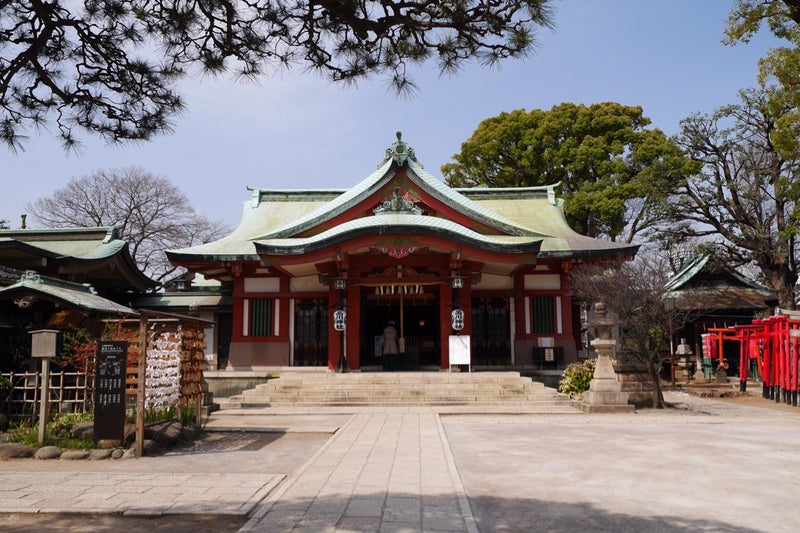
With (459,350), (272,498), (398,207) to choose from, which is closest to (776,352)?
(459,350)

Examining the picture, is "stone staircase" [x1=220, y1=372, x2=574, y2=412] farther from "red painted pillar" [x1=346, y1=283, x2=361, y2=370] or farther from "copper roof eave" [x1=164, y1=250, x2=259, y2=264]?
"copper roof eave" [x1=164, y1=250, x2=259, y2=264]

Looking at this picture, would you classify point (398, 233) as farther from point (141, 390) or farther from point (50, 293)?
point (141, 390)

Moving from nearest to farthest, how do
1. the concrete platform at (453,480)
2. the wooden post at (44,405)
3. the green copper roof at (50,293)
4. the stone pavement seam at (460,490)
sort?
the stone pavement seam at (460,490), the concrete platform at (453,480), the wooden post at (44,405), the green copper roof at (50,293)

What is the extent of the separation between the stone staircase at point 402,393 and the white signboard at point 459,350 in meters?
0.57

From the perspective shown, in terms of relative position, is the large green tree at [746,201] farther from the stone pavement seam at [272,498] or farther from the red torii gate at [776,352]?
the stone pavement seam at [272,498]

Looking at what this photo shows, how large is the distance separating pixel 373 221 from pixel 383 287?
9.12 ft

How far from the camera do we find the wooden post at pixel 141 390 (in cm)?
895

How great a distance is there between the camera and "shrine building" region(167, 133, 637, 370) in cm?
1945

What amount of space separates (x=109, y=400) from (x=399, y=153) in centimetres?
1529

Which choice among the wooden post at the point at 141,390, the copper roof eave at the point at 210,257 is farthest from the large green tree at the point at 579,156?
the wooden post at the point at 141,390

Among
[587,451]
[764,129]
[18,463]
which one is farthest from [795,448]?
[764,129]

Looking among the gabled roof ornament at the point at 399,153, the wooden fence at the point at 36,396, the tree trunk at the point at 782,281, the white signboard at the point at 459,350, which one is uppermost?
the gabled roof ornament at the point at 399,153

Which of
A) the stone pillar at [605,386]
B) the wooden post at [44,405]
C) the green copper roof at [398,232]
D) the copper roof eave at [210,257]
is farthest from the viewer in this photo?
the copper roof eave at [210,257]

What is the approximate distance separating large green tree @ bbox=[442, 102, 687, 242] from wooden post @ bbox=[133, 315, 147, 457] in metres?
26.7
